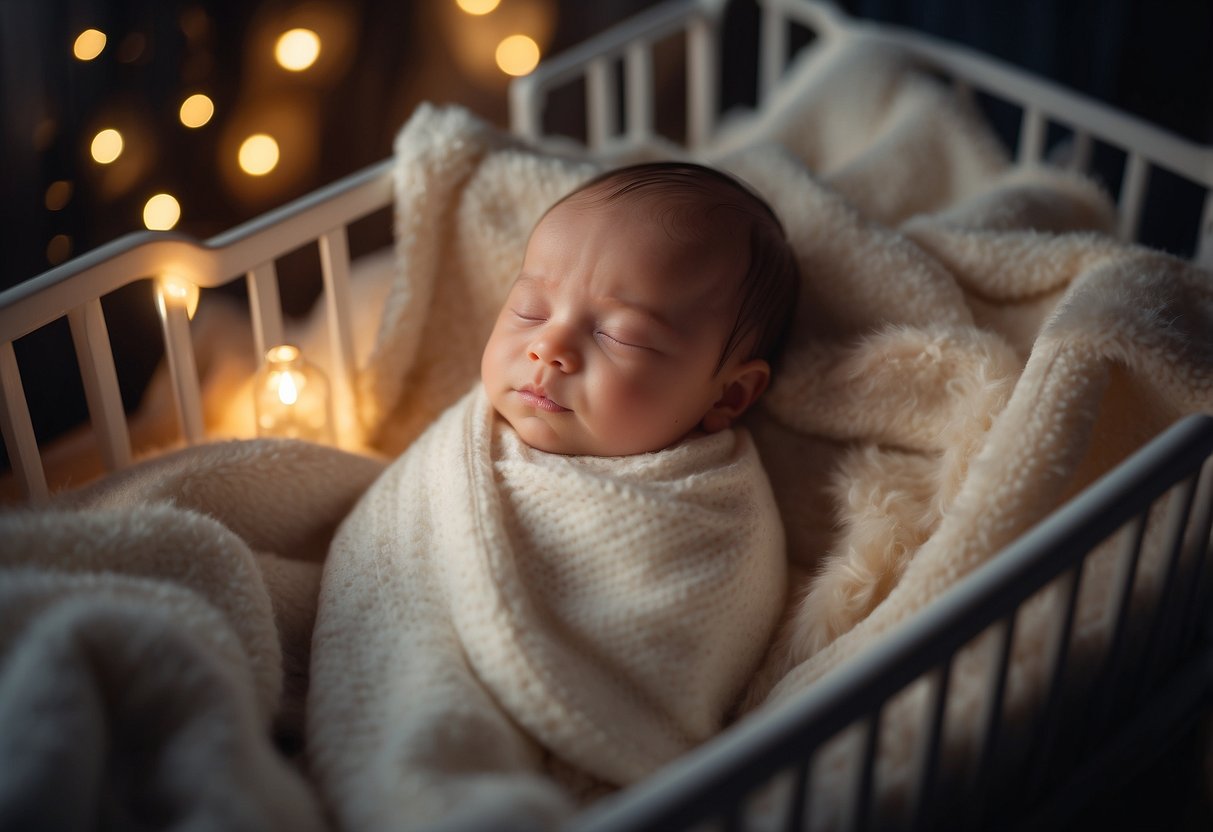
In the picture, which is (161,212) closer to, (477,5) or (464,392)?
(464,392)

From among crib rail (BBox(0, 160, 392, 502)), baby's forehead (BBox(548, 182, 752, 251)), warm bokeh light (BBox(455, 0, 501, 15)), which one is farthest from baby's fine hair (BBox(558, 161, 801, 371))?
warm bokeh light (BBox(455, 0, 501, 15))

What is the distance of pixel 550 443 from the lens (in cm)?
109

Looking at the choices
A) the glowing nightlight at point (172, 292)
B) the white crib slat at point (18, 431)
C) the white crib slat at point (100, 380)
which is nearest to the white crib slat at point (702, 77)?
the glowing nightlight at point (172, 292)

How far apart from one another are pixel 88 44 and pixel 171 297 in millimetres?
535

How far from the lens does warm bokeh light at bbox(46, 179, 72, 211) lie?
57.9 inches

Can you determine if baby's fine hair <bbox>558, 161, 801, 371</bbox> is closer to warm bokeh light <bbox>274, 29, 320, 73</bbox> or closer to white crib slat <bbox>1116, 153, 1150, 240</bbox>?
white crib slat <bbox>1116, 153, 1150, 240</bbox>

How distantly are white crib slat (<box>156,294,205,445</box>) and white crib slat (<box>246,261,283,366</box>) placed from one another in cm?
9

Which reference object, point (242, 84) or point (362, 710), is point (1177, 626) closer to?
point (362, 710)

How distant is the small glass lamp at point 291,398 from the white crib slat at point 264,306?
0.04 ft

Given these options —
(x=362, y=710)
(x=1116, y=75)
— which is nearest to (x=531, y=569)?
(x=362, y=710)

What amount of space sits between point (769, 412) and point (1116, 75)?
39.4 inches

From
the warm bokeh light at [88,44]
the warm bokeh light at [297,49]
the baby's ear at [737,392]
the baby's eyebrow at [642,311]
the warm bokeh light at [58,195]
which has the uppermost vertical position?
the warm bokeh light at [88,44]

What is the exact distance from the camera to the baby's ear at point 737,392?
1.16 meters

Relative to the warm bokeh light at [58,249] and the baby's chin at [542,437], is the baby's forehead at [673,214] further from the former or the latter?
the warm bokeh light at [58,249]
